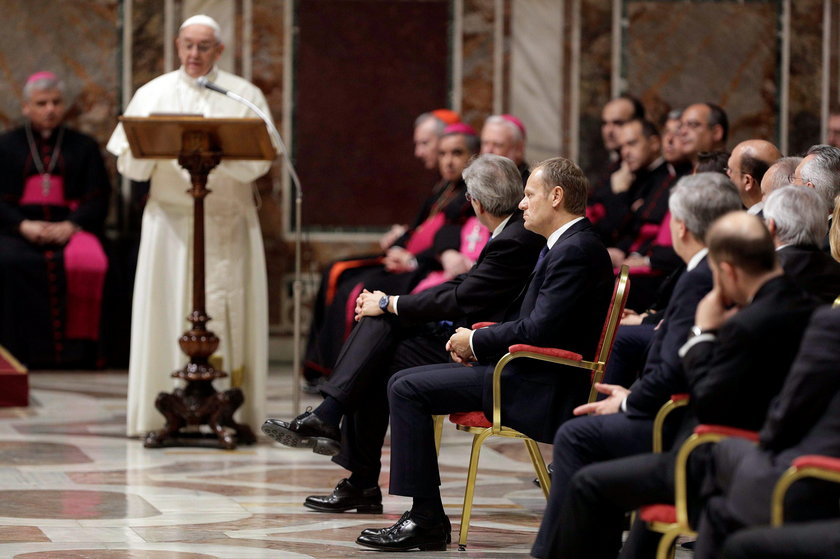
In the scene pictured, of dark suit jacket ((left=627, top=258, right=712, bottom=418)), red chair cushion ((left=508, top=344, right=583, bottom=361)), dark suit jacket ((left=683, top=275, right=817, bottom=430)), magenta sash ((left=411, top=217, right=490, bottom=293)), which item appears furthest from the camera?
magenta sash ((left=411, top=217, right=490, bottom=293))

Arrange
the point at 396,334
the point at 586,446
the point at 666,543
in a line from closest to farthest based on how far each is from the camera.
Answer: the point at 666,543 → the point at 586,446 → the point at 396,334

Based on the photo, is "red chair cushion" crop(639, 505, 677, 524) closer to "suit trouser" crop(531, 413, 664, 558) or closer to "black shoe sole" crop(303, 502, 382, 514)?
"suit trouser" crop(531, 413, 664, 558)

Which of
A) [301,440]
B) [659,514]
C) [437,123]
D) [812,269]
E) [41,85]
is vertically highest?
[41,85]

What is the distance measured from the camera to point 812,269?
3.97 meters

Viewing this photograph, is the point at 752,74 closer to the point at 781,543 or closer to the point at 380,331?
the point at 380,331

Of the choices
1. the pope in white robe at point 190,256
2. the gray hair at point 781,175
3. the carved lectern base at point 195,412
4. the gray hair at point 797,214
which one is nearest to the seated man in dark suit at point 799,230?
the gray hair at point 797,214

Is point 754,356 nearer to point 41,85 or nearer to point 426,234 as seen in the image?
point 426,234

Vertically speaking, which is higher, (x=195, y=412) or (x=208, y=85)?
(x=208, y=85)

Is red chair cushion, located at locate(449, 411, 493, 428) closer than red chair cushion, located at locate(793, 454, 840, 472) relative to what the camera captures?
No

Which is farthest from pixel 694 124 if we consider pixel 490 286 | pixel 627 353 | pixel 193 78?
pixel 490 286

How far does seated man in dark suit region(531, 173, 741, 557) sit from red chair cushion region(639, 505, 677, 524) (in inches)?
11.3

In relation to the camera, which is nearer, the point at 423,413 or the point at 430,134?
the point at 423,413

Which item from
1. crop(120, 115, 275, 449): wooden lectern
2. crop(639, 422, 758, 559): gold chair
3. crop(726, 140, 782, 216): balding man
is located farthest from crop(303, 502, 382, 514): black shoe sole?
crop(639, 422, 758, 559): gold chair

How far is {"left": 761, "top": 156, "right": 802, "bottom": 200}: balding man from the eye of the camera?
4945 mm
